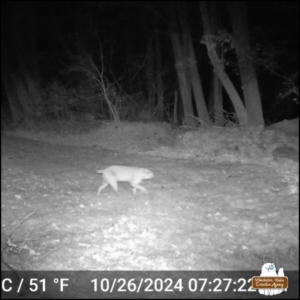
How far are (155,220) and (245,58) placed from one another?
6.46 meters

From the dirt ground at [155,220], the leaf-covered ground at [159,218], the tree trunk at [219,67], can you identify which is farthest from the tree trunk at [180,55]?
the dirt ground at [155,220]

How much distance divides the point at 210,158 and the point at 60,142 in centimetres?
579

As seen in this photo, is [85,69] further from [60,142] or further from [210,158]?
[210,158]

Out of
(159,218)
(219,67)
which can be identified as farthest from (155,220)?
(219,67)

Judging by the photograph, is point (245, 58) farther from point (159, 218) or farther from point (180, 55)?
point (159, 218)

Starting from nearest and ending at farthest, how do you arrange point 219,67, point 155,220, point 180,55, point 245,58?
point 155,220, point 245,58, point 219,67, point 180,55

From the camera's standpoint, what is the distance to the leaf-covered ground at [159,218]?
4.28m

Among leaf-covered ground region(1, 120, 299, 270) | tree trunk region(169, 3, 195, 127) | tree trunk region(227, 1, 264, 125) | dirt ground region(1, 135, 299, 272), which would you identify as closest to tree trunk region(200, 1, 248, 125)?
tree trunk region(227, 1, 264, 125)

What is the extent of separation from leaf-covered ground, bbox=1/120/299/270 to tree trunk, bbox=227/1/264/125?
1.87 metres

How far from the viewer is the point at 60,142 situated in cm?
1173

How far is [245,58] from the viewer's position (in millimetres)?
9633

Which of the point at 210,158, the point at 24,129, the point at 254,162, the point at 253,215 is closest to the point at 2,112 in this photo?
the point at 24,129

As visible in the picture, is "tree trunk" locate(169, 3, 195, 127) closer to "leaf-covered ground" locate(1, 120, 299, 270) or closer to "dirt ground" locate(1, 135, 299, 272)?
"leaf-covered ground" locate(1, 120, 299, 270)

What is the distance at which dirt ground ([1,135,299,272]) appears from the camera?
4.27 m
